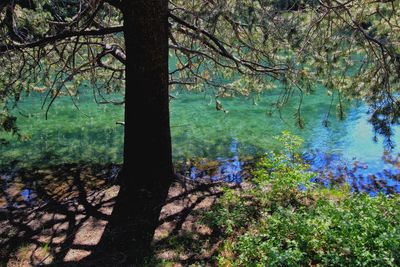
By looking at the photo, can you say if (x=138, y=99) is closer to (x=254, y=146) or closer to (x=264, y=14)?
(x=264, y=14)

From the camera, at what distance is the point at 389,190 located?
25.0 feet

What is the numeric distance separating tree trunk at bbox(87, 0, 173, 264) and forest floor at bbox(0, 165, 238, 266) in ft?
0.65

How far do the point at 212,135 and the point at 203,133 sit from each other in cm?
35

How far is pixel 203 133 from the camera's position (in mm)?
12453

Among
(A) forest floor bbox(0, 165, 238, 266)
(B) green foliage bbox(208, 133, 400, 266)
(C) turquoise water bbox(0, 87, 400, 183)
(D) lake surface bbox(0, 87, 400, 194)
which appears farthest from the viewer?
(C) turquoise water bbox(0, 87, 400, 183)

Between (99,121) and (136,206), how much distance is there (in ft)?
31.6

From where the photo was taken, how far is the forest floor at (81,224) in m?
4.31

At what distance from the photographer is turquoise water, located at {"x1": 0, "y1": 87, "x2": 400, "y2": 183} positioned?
9992mm

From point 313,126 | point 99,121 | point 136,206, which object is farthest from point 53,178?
point 313,126

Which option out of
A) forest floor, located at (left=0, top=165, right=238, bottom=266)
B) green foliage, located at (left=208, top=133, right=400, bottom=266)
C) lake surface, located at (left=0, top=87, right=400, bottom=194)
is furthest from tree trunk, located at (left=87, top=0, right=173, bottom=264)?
lake surface, located at (left=0, top=87, right=400, bottom=194)

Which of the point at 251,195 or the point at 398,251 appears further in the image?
the point at 251,195

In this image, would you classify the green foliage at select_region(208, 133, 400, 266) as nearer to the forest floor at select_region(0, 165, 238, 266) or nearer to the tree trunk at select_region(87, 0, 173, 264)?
the forest floor at select_region(0, 165, 238, 266)

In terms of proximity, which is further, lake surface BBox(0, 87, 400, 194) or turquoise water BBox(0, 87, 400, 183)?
turquoise water BBox(0, 87, 400, 183)

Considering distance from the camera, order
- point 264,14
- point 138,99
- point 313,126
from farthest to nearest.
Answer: point 313,126 → point 264,14 → point 138,99
